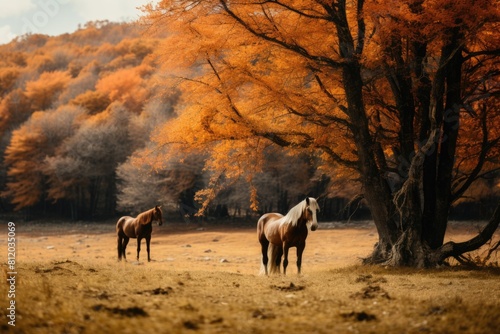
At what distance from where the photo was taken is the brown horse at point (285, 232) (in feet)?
37.6

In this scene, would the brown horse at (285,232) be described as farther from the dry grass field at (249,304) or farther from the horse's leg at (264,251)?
the dry grass field at (249,304)

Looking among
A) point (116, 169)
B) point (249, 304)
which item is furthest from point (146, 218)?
point (116, 169)

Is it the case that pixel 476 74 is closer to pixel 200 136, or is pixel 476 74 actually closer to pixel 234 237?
pixel 200 136

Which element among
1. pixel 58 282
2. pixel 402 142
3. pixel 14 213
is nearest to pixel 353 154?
pixel 402 142

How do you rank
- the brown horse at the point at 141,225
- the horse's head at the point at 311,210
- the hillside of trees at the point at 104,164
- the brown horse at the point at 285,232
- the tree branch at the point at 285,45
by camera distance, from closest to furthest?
the horse's head at the point at 311,210 < the brown horse at the point at 285,232 < the tree branch at the point at 285,45 < the brown horse at the point at 141,225 < the hillside of trees at the point at 104,164

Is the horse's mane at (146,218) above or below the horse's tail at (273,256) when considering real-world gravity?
above

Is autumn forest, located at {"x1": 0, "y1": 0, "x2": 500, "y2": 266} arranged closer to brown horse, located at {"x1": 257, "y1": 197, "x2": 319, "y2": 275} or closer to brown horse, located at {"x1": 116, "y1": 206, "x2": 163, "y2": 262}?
brown horse, located at {"x1": 257, "y1": 197, "x2": 319, "y2": 275}

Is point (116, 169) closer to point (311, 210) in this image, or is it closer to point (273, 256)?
point (273, 256)

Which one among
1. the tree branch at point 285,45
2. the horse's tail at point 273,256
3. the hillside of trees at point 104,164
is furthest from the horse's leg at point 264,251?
the hillside of trees at point 104,164

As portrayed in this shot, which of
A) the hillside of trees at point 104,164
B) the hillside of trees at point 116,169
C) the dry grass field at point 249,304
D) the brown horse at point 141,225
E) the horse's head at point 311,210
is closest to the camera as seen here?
the dry grass field at point 249,304

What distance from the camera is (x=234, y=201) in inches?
1725

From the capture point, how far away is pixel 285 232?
11.9 m

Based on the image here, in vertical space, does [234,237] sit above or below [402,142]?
below

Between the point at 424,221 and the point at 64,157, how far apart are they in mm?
47743
